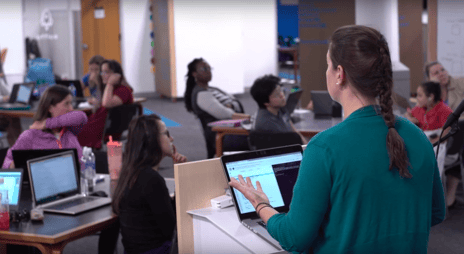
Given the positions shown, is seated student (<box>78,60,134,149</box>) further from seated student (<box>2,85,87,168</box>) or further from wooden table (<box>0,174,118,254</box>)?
wooden table (<box>0,174,118,254</box>)

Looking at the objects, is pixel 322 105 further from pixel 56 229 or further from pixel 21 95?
pixel 21 95

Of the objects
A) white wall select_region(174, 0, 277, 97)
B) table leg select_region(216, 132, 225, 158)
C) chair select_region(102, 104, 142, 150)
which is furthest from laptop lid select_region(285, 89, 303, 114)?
white wall select_region(174, 0, 277, 97)

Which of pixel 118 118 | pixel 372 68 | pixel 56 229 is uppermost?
pixel 372 68

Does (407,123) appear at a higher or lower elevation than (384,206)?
higher

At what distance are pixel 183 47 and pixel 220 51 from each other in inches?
33.8

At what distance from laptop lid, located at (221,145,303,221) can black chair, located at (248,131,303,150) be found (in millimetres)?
1937

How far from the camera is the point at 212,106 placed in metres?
5.67

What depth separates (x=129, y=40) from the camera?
40.7 ft

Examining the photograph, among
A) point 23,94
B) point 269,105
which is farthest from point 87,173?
point 23,94

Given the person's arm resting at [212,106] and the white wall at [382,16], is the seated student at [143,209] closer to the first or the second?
the person's arm resting at [212,106]

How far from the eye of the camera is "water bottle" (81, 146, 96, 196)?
322 centimetres

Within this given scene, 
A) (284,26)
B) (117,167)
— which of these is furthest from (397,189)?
(284,26)

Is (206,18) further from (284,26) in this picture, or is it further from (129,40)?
(284,26)

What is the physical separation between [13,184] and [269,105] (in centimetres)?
221
